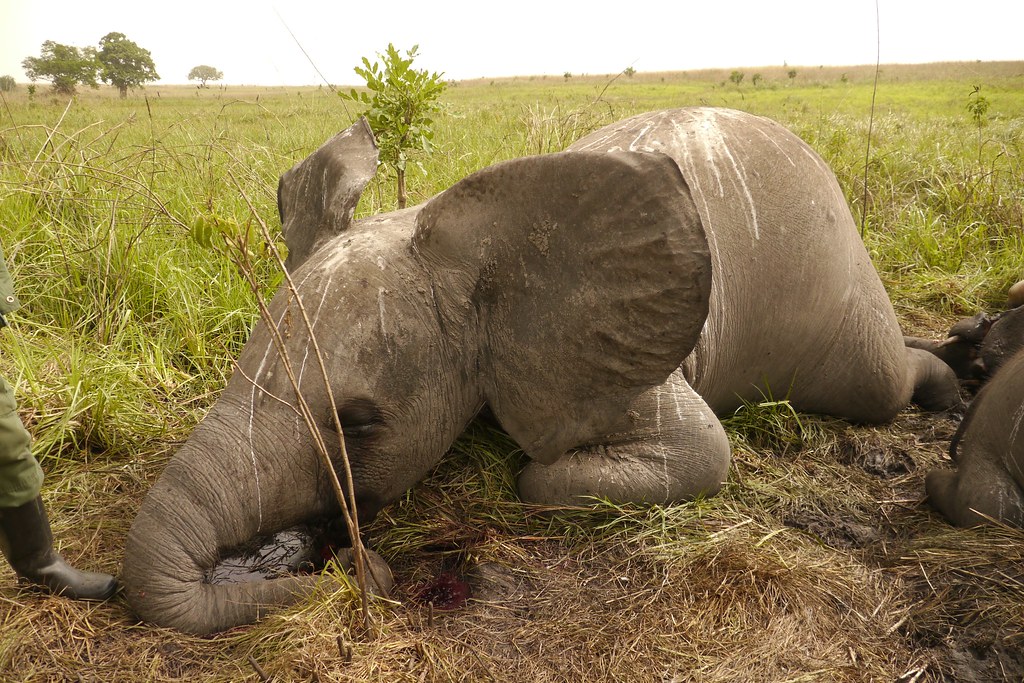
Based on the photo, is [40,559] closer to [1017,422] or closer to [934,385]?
[1017,422]

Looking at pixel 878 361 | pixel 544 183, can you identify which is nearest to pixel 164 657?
pixel 544 183

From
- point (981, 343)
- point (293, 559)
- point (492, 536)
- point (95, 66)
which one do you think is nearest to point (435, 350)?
point (492, 536)

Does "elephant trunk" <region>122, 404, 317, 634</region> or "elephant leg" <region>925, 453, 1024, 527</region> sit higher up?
"elephant trunk" <region>122, 404, 317, 634</region>

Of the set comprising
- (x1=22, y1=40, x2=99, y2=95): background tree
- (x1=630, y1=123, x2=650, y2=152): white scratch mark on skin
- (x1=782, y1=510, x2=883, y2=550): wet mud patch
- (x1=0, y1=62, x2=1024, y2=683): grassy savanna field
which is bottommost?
(x1=782, y1=510, x2=883, y2=550): wet mud patch

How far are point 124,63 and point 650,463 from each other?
9.38 m

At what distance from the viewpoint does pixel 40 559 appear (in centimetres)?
→ 268

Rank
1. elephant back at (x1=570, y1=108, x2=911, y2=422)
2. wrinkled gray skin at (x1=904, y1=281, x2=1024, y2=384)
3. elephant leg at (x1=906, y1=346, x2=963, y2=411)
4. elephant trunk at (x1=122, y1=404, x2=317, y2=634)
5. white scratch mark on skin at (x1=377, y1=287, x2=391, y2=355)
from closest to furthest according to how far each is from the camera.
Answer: elephant trunk at (x1=122, y1=404, x2=317, y2=634), white scratch mark on skin at (x1=377, y1=287, x2=391, y2=355), elephant back at (x1=570, y1=108, x2=911, y2=422), wrinkled gray skin at (x1=904, y1=281, x2=1024, y2=384), elephant leg at (x1=906, y1=346, x2=963, y2=411)

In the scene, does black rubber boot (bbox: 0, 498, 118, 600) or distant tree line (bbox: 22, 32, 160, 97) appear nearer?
black rubber boot (bbox: 0, 498, 118, 600)

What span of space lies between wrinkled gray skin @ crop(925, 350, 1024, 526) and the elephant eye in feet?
7.38

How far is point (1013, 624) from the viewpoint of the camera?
8.89 ft

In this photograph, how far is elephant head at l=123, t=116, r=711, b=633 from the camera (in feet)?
8.12

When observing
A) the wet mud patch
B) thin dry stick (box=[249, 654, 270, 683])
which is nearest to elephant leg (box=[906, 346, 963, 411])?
the wet mud patch

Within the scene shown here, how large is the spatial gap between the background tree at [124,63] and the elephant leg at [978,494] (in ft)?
30.5

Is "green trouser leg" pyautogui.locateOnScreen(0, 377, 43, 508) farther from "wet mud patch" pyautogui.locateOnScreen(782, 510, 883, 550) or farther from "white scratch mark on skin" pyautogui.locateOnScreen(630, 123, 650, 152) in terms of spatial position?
"wet mud patch" pyautogui.locateOnScreen(782, 510, 883, 550)
